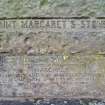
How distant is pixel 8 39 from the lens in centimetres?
234

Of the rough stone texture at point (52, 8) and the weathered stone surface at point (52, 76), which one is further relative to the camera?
the weathered stone surface at point (52, 76)

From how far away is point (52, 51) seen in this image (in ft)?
7.72

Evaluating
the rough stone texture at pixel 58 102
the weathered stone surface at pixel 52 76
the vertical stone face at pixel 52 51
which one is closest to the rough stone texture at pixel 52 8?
the vertical stone face at pixel 52 51

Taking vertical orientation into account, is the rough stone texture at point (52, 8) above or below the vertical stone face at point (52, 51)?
above

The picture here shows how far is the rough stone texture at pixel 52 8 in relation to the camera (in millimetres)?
2258

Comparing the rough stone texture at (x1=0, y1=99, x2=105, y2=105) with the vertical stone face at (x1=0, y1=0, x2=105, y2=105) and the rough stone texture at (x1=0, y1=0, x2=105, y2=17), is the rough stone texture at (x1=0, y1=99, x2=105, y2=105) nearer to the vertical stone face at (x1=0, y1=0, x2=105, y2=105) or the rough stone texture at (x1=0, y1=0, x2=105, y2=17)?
the vertical stone face at (x1=0, y1=0, x2=105, y2=105)

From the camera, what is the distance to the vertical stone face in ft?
7.47

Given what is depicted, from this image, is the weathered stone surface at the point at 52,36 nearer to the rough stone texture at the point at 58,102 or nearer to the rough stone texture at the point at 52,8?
the rough stone texture at the point at 52,8

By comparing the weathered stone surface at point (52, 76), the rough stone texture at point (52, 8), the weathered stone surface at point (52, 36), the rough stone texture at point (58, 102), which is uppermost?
the rough stone texture at point (52, 8)

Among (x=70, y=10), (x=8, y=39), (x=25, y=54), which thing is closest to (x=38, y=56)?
(x=25, y=54)

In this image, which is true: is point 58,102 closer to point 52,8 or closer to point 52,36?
point 52,36

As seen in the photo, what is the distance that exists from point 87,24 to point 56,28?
0.21m

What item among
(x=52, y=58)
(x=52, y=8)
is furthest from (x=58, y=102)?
(x=52, y=8)

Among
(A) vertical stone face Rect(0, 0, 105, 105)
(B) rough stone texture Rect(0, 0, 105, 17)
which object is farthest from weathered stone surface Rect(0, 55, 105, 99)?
(B) rough stone texture Rect(0, 0, 105, 17)
